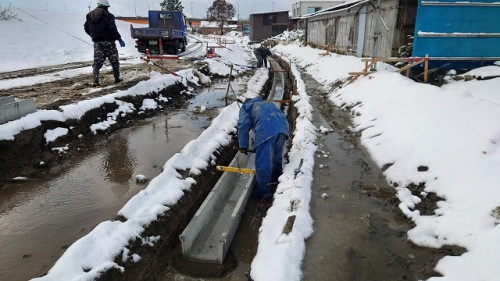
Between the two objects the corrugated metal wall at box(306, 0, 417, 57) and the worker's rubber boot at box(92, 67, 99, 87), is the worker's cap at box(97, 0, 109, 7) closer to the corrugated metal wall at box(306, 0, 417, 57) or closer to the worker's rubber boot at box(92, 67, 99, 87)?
the worker's rubber boot at box(92, 67, 99, 87)

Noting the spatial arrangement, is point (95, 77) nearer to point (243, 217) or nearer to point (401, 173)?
point (243, 217)

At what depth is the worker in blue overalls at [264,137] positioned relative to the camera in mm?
4758

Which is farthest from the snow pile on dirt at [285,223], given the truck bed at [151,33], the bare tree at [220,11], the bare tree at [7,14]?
the bare tree at [220,11]

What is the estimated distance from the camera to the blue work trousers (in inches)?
189

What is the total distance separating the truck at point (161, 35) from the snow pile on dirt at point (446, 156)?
11267mm

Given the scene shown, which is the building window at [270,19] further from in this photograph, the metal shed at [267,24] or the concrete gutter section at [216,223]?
the concrete gutter section at [216,223]

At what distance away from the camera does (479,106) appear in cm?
479

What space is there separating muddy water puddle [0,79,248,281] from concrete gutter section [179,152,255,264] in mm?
1104

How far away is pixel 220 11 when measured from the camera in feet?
188

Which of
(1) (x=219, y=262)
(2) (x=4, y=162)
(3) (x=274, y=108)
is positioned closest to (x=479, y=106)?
(3) (x=274, y=108)

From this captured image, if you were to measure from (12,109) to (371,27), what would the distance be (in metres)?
11.8

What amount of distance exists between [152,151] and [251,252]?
3077 mm

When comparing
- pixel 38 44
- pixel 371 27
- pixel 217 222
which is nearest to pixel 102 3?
pixel 217 222

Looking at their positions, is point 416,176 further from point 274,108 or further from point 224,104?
point 224,104
